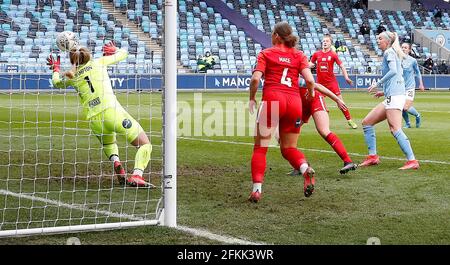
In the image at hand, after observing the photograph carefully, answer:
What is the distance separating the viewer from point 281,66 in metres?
7.46

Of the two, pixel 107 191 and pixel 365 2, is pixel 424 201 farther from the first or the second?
pixel 365 2

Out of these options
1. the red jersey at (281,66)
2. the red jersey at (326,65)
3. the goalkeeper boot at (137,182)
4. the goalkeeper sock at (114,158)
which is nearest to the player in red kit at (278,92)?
the red jersey at (281,66)

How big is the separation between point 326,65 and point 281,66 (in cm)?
862

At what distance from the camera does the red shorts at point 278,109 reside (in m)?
7.49

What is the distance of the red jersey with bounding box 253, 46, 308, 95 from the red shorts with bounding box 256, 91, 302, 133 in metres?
0.07

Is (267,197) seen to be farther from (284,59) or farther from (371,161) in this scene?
(371,161)

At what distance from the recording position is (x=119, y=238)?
576cm

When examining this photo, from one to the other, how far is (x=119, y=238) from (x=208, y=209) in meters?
1.44

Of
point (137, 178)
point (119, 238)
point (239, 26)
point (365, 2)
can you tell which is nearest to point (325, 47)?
point (137, 178)

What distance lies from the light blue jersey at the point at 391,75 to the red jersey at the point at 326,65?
5634 mm

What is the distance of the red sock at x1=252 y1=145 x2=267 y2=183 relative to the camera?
7461mm

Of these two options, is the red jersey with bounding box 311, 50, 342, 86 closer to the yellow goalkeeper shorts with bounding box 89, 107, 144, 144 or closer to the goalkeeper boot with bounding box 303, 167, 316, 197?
the yellow goalkeeper shorts with bounding box 89, 107, 144, 144

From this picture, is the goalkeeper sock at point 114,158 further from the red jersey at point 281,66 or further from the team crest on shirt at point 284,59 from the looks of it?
the team crest on shirt at point 284,59

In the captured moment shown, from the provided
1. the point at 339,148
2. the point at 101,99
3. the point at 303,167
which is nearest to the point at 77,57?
the point at 101,99
